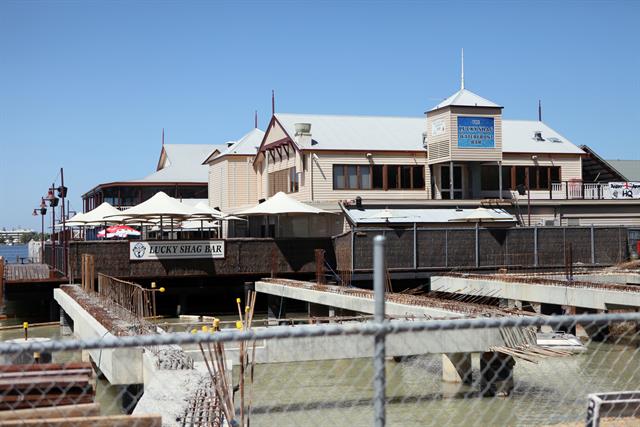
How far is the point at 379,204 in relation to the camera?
37.0 metres

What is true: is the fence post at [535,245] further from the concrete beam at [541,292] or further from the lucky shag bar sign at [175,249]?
the lucky shag bar sign at [175,249]

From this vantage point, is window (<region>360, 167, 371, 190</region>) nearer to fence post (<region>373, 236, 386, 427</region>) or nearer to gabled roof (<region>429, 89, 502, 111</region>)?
gabled roof (<region>429, 89, 502, 111</region>)

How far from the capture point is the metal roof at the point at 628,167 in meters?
58.1

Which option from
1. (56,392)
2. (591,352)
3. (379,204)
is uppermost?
(379,204)

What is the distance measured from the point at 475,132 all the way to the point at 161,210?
15.3 m

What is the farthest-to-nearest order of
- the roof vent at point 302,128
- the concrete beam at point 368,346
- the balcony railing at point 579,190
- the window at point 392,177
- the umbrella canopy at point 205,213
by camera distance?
the balcony railing at point 579,190 < the window at point 392,177 < the roof vent at point 302,128 < the umbrella canopy at point 205,213 < the concrete beam at point 368,346

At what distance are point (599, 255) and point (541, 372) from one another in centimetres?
1742

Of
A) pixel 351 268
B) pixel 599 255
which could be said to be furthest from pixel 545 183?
pixel 351 268

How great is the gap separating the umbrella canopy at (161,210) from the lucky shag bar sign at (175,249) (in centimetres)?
118

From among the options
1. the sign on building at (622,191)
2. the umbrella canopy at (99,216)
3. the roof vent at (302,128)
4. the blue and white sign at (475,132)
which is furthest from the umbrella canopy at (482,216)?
the umbrella canopy at (99,216)

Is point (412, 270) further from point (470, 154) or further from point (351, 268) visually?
point (470, 154)

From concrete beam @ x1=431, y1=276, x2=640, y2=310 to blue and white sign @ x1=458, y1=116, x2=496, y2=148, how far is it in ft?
32.3

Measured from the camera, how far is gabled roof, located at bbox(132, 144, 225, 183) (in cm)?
6364

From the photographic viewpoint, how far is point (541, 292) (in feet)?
87.2
